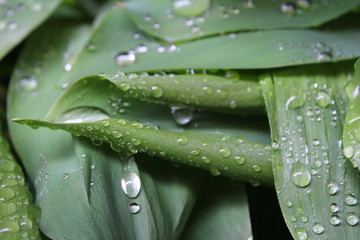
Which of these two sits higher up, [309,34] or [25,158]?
[309,34]

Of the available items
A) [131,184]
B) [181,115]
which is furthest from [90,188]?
[181,115]

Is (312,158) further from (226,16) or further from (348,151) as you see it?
(226,16)

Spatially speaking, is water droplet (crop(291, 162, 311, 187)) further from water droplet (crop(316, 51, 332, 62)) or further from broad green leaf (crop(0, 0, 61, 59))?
broad green leaf (crop(0, 0, 61, 59))

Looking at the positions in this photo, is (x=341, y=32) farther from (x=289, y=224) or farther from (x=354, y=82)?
(x=289, y=224)

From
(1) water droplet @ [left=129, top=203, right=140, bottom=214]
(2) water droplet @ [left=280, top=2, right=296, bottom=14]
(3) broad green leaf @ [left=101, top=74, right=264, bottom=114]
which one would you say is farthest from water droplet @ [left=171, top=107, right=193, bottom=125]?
(2) water droplet @ [left=280, top=2, right=296, bottom=14]

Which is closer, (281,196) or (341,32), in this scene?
(281,196)

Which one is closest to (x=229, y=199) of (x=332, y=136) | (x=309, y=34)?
(x=332, y=136)
